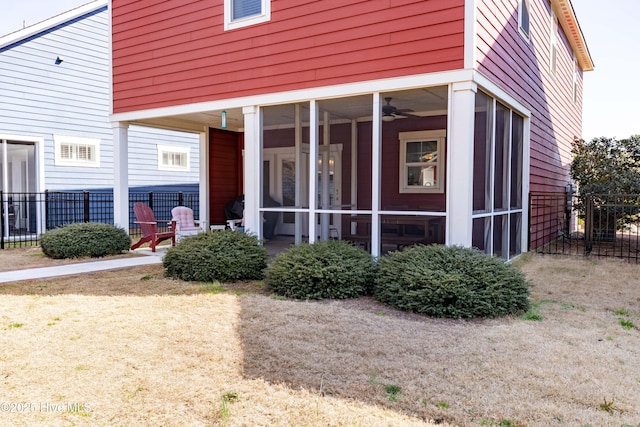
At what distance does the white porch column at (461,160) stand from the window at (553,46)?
20.4 feet

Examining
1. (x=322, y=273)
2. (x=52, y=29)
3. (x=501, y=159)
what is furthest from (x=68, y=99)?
(x=501, y=159)

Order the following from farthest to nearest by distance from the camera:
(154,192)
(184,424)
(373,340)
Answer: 1. (154,192)
2. (373,340)
3. (184,424)

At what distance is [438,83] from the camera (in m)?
5.61

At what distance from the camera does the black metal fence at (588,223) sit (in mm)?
9062

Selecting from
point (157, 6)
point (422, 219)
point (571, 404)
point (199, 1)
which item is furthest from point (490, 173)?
point (157, 6)

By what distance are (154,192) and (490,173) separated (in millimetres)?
9648

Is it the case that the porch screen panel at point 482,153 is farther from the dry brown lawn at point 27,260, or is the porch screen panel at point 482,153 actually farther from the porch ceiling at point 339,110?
the dry brown lawn at point 27,260

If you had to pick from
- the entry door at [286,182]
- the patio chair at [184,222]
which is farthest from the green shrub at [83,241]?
the entry door at [286,182]

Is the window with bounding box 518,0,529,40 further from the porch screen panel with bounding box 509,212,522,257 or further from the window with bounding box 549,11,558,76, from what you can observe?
the porch screen panel with bounding box 509,212,522,257

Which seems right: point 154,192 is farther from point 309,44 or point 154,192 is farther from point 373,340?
point 373,340

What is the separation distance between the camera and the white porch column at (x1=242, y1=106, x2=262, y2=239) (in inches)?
282

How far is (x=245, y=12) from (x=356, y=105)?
2.08 m

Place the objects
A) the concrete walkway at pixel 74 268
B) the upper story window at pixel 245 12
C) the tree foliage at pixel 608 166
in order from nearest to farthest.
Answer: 1. the concrete walkway at pixel 74 268
2. the upper story window at pixel 245 12
3. the tree foliage at pixel 608 166

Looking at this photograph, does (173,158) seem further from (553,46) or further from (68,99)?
(553,46)
